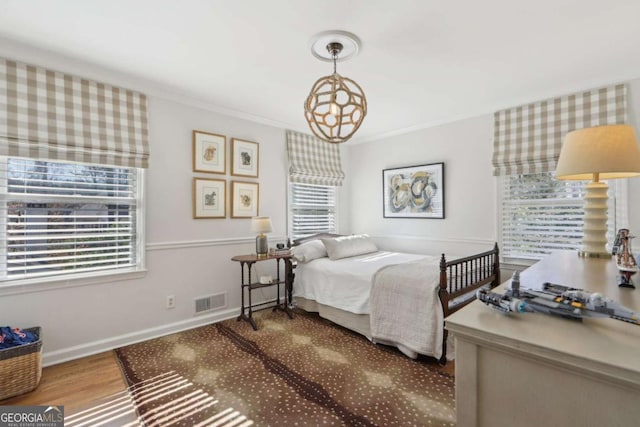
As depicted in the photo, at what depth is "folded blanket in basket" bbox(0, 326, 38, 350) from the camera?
2.02 meters

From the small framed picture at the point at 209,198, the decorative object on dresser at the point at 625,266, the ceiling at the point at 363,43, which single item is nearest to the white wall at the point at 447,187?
the ceiling at the point at 363,43

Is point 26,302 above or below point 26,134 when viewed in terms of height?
below

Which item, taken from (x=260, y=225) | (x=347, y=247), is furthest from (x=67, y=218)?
(x=347, y=247)

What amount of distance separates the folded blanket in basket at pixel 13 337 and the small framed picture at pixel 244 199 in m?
1.93

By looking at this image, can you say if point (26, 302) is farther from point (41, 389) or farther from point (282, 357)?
point (282, 357)

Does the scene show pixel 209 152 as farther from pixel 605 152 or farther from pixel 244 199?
pixel 605 152

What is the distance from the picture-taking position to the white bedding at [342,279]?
2.86 metres

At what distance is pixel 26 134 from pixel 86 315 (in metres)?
1.53

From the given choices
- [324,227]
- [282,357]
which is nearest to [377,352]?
[282,357]

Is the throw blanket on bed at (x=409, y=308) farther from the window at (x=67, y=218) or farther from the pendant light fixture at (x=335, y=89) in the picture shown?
the window at (x=67, y=218)

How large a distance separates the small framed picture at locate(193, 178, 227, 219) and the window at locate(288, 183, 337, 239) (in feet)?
3.26

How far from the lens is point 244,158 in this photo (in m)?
3.58

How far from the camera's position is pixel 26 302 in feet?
7.56

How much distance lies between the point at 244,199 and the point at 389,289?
6.57 feet
